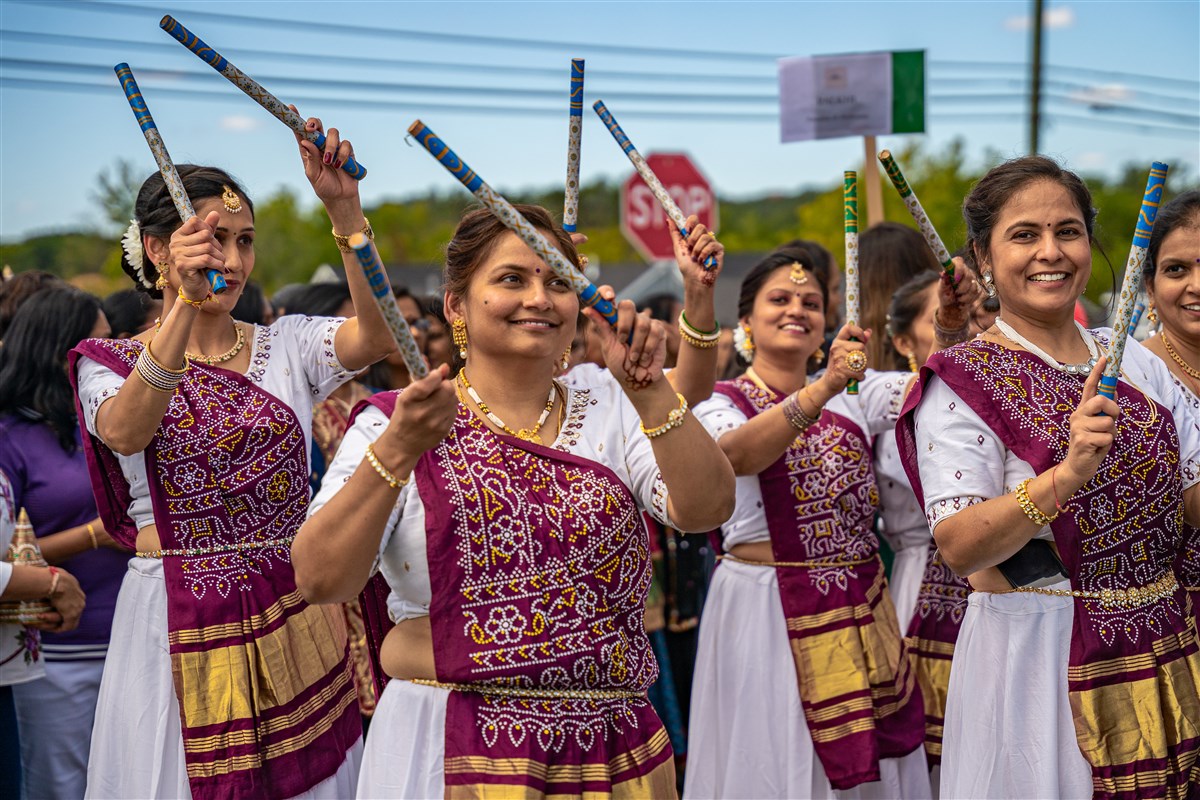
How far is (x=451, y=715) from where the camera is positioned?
7.61 ft

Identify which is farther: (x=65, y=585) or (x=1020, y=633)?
(x=65, y=585)

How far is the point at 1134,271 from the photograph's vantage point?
237 centimetres

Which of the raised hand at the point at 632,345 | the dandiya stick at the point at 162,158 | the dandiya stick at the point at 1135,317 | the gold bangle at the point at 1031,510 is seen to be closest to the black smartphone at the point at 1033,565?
the gold bangle at the point at 1031,510

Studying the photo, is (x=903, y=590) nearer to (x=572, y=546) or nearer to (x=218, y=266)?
(x=572, y=546)

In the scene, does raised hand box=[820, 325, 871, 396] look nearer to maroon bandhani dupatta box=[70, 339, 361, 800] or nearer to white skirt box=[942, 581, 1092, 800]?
white skirt box=[942, 581, 1092, 800]

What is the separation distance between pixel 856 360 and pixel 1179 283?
3.00 feet

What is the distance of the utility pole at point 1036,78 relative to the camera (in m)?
19.3

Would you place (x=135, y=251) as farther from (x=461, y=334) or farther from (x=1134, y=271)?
(x=1134, y=271)

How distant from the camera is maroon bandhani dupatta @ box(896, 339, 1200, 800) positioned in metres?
2.65

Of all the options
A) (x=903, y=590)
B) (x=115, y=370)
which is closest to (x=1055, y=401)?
(x=903, y=590)

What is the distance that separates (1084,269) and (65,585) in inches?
118

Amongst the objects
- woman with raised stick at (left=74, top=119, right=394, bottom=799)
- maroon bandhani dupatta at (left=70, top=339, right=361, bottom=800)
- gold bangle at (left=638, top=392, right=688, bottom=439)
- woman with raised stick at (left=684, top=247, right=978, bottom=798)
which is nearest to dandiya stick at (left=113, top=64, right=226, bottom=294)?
woman with raised stick at (left=74, top=119, right=394, bottom=799)

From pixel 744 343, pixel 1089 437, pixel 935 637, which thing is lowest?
pixel 935 637

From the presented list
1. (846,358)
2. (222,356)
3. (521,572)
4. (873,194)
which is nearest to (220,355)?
(222,356)
